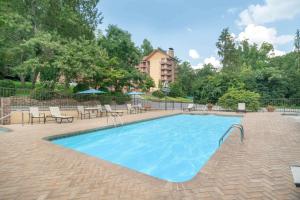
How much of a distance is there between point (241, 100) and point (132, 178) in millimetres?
19429

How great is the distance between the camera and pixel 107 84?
1059 inches

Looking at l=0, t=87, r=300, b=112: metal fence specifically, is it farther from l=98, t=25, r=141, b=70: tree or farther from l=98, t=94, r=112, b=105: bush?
l=98, t=25, r=141, b=70: tree

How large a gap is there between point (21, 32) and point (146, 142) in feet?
62.7

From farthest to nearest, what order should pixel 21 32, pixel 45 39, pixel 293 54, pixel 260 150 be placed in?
pixel 293 54, pixel 21 32, pixel 45 39, pixel 260 150

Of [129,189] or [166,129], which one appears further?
[166,129]

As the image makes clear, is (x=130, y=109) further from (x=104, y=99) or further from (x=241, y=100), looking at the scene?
(x=241, y=100)

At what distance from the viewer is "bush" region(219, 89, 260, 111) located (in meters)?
21.4

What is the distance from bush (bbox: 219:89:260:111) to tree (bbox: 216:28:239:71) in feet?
81.6

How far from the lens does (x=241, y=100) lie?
2164 cm

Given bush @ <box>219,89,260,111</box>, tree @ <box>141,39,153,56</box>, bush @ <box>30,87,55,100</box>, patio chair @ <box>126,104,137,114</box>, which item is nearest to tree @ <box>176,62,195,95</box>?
bush @ <box>219,89,260,111</box>

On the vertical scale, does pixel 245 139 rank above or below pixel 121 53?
below

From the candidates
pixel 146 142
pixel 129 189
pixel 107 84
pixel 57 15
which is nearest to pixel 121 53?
pixel 107 84

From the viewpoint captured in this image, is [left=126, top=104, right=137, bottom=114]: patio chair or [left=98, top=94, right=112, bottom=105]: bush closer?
[left=126, top=104, right=137, bottom=114]: patio chair

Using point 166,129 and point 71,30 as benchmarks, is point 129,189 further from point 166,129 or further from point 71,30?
point 71,30
